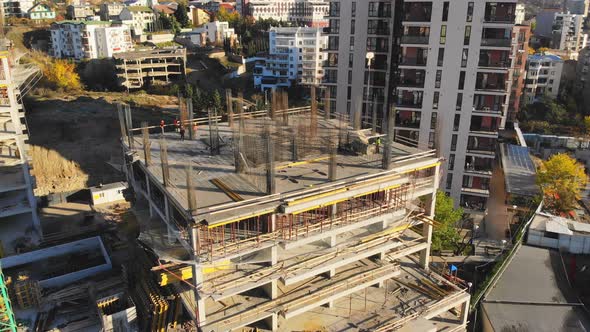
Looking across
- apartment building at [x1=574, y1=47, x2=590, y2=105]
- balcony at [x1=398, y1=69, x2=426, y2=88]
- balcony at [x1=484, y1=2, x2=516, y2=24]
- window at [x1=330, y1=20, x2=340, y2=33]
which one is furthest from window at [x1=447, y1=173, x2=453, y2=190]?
apartment building at [x1=574, y1=47, x2=590, y2=105]

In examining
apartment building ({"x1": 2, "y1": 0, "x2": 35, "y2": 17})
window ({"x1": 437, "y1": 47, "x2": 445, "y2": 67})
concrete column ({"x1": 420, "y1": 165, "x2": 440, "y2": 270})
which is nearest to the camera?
concrete column ({"x1": 420, "y1": 165, "x2": 440, "y2": 270})

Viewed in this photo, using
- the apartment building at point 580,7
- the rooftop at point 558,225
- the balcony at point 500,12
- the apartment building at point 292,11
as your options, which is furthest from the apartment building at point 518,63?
the apartment building at point 580,7

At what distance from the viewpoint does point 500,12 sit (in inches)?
1407

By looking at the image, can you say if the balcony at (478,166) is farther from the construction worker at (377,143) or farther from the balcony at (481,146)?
the construction worker at (377,143)

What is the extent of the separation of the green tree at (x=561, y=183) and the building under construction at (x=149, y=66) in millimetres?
69834

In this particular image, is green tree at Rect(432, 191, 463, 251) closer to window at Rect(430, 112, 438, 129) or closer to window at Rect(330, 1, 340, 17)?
window at Rect(430, 112, 438, 129)

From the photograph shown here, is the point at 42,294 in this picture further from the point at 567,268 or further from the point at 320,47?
the point at 320,47

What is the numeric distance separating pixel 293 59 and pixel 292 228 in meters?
70.2

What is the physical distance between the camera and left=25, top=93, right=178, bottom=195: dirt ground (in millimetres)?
46781

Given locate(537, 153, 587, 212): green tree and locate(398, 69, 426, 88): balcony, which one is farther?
locate(537, 153, 587, 212): green tree

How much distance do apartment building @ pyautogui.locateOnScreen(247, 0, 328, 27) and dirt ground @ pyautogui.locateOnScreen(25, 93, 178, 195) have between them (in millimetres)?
67953

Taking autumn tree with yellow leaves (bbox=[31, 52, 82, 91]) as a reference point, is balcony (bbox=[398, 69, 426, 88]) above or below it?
above

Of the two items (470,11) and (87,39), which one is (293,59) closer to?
(87,39)

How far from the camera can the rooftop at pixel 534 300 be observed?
27109 millimetres
